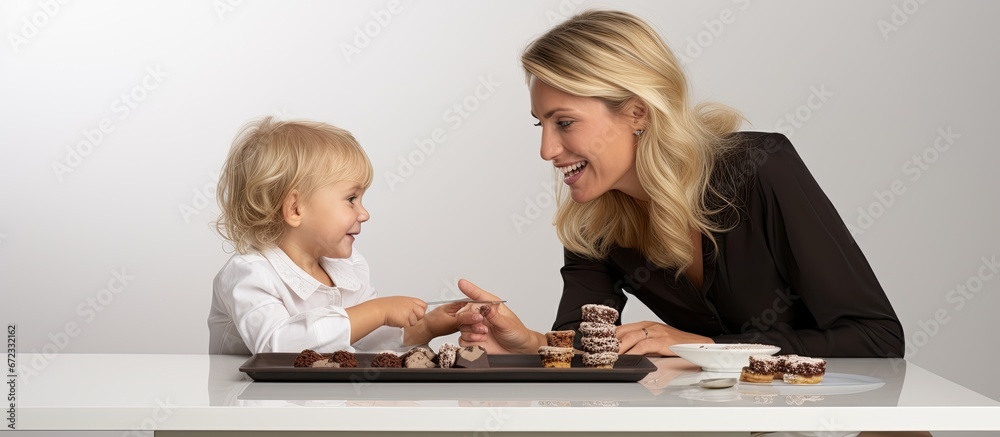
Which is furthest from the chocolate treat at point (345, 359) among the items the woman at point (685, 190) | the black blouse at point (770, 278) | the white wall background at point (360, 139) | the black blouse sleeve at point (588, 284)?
the white wall background at point (360, 139)

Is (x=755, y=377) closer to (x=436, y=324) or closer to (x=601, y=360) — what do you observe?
(x=601, y=360)

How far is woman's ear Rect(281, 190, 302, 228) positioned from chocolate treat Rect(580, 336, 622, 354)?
3.37ft

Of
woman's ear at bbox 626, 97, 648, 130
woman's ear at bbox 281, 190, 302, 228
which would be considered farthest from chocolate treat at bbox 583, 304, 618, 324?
woman's ear at bbox 281, 190, 302, 228

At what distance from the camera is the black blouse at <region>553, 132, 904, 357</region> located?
85.0 inches

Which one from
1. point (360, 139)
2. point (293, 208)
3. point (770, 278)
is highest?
point (360, 139)

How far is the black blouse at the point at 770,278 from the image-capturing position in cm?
216

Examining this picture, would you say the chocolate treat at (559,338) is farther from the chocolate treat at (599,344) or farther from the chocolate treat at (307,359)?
the chocolate treat at (307,359)

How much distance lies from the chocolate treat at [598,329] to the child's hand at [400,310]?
569mm

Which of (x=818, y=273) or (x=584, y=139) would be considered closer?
(x=818, y=273)

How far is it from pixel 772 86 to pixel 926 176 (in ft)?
2.55

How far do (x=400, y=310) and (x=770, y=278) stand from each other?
842 millimetres

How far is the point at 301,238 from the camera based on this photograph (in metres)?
2.57

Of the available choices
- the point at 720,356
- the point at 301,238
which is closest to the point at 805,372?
the point at 720,356

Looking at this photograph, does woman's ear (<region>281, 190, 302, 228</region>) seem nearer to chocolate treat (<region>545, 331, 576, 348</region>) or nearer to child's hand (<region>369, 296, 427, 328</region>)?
child's hand (<region>369, 296, 427, 328</region>)
